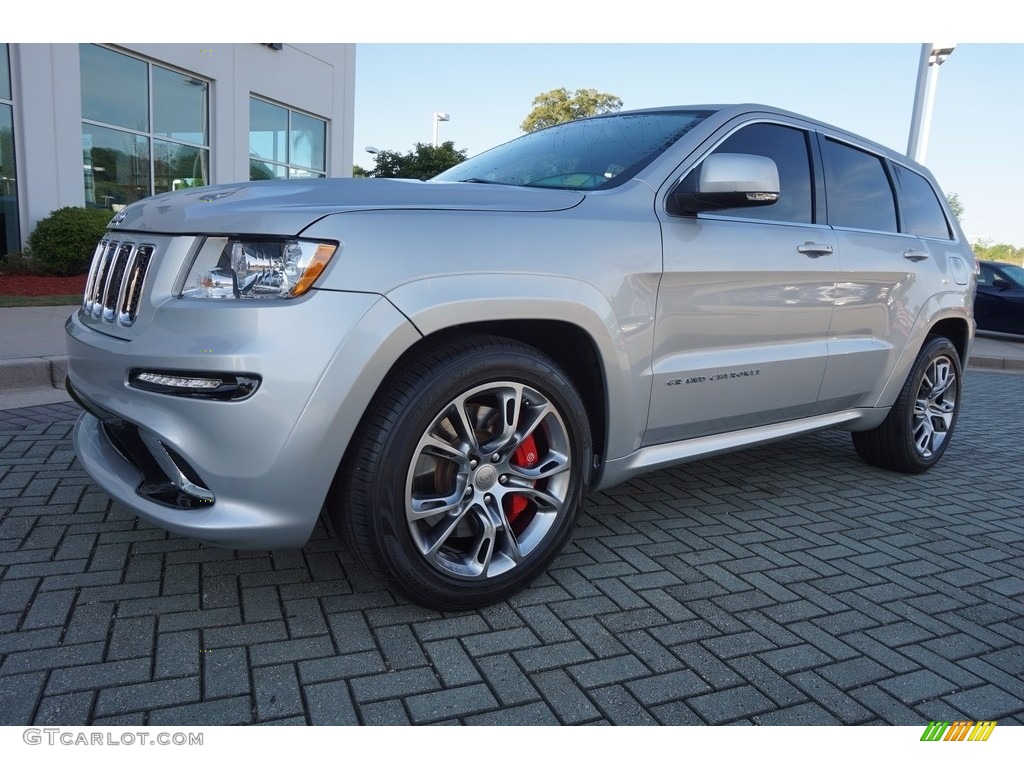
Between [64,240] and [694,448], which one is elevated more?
[64,240]

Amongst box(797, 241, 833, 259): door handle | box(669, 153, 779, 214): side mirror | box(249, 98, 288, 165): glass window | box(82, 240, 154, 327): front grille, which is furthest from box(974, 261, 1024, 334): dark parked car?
box(82, 240, 154, 327): front grille

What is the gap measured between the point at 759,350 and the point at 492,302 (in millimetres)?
1451

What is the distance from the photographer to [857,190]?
4.07 metres

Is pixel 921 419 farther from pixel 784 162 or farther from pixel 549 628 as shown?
pixel 549 628

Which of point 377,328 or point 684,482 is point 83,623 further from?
point 684,482

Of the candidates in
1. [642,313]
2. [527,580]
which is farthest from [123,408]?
[642,313]

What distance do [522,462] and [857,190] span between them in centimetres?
259

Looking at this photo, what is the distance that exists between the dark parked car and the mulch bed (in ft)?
48.7

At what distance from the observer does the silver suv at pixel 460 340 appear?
2.15 m

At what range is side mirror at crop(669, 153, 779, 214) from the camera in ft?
9.30

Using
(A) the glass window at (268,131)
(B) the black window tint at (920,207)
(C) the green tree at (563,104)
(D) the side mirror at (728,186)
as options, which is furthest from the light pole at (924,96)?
(C) the green tree at (563,104)

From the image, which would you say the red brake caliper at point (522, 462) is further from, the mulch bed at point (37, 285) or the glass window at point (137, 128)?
the glass window at point (137, 128)

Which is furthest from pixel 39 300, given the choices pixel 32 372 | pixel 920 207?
pixel 920 207

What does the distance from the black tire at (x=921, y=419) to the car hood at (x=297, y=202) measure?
275cm
